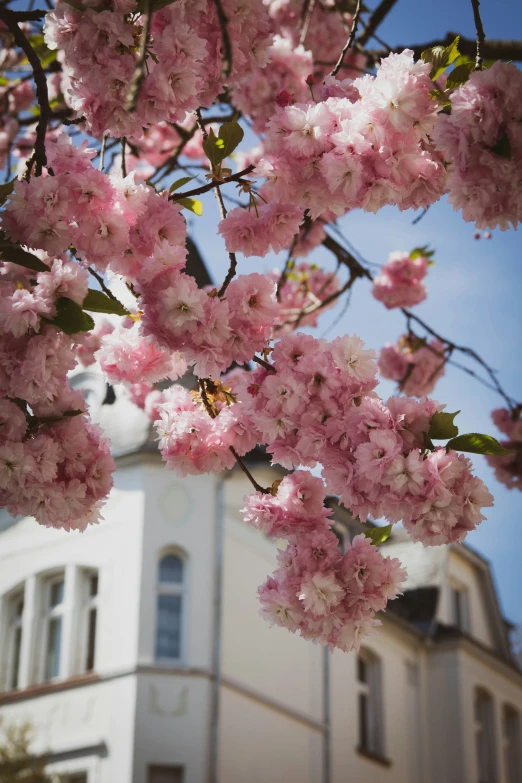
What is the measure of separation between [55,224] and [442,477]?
1.04 meters

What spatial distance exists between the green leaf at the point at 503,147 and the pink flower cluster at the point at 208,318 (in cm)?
63

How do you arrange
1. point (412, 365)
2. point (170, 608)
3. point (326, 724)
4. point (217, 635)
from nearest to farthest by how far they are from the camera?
point (412, 365) → point (217, 635) → point (170, 608) → point (326, 724)

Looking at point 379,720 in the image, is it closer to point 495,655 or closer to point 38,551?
point 495,655

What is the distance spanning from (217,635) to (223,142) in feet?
33.6

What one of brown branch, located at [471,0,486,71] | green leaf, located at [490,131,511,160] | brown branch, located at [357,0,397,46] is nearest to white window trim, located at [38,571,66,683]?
brown branch, located at [357,0,397,46]

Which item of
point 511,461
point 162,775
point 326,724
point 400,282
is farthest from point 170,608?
point 511,461

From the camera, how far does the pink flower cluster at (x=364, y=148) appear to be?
7.25 feet

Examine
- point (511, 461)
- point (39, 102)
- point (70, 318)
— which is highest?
point (511, 461)

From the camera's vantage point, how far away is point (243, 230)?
253 cm

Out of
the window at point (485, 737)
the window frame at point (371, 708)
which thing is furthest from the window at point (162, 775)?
the window at point (485, 737)

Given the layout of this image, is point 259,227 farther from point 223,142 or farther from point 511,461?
point 511,461

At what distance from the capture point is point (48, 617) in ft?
42.3

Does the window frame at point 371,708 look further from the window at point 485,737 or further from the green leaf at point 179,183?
the green leaf at point 179,183

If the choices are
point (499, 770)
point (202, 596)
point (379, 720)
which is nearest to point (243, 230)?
point (202, 596)
